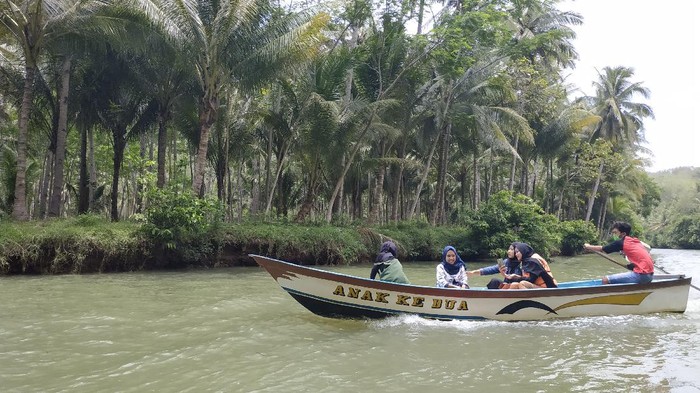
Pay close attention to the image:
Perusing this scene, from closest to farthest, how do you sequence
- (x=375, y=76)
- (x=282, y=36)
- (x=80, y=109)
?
(x=282, y=36), (x=80, y=109), (x=375, y=76)

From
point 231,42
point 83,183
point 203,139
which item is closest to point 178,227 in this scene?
point 203,139

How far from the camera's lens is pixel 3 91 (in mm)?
17812

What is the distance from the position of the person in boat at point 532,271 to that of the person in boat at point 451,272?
838 millimetres

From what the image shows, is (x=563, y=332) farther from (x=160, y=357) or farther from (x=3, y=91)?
(x=3, y=91)

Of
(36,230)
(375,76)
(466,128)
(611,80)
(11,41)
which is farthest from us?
(611,80)

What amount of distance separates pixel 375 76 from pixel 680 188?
7404 cm

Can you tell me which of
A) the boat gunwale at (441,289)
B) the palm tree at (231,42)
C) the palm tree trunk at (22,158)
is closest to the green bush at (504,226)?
the palm tree at (231,42)

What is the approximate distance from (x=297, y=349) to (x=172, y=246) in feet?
27.6

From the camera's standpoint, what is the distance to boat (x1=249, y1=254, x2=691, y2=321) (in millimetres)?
7711

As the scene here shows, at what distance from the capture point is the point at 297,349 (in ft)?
21.4

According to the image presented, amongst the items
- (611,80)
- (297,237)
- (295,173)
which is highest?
(611,80)

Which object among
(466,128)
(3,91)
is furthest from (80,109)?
(466,128)

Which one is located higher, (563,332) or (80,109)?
(80,109)

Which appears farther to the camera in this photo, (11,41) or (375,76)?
(375,76)
